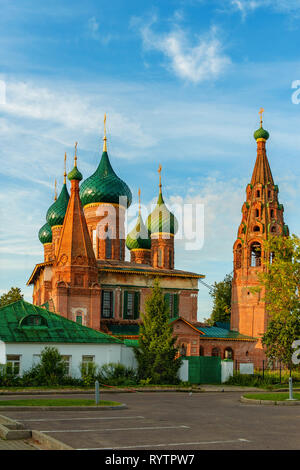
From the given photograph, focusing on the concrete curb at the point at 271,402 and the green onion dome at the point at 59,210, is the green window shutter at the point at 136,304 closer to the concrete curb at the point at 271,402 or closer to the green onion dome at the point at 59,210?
the green onion dome at the point at 59,210

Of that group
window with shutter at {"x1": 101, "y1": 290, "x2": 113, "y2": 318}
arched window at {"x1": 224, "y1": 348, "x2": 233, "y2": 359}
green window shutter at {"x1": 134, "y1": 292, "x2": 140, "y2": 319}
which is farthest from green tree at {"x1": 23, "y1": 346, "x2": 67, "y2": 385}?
arched window at {"x1": 224, "y1": 348, "x2": 233, "y2": 359}

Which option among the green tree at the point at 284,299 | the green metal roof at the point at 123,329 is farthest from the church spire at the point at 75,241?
the green tree at the point at 284,299

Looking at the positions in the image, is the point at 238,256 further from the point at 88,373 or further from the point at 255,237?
the point at 88,373

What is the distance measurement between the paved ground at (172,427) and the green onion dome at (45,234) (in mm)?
37558

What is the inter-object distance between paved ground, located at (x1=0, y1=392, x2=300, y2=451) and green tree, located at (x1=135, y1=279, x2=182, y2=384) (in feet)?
38.2

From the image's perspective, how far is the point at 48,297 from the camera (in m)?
44.6

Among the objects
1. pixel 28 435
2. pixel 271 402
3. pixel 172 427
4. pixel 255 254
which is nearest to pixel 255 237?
pixel 255 254

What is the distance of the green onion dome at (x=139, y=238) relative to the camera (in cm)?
5509

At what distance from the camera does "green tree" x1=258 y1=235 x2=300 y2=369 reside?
104 feet

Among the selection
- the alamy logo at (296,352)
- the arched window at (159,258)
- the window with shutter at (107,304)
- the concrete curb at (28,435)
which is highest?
the arched window at (159,258)

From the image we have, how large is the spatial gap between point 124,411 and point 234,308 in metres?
31.5

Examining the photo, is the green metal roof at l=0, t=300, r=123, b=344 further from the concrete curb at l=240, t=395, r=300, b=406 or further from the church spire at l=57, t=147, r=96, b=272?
the concrete curb at l=240, t=395, r=300, b=406

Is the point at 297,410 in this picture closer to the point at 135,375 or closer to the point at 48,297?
the point at 135,375

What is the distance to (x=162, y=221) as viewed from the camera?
5141 cm
